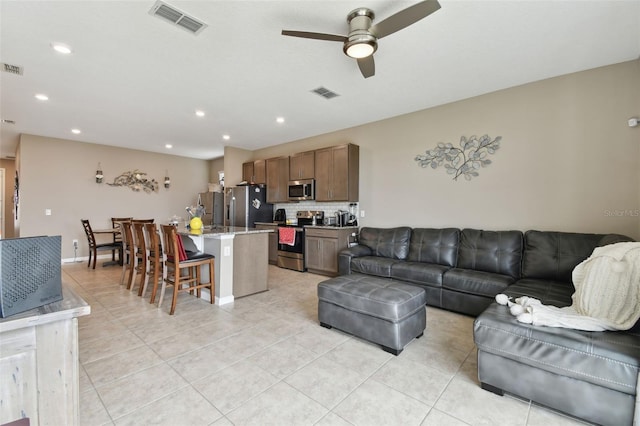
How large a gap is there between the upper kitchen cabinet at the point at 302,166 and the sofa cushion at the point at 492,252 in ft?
10.6

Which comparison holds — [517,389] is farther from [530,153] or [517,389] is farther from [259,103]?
[259,103]

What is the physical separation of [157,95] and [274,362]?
12.7ft

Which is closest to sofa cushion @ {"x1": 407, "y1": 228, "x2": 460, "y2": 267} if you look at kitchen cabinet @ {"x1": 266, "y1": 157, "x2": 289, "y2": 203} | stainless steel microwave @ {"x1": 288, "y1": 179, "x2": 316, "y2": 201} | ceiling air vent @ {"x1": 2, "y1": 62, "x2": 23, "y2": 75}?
stainless steel microwave @ {"x1": 288, "y1": 179, "x2": 316, "y2": 201}

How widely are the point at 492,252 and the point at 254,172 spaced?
5.57m

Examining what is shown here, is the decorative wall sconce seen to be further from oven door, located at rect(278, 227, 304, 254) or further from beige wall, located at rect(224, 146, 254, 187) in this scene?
oven door, located at rect(278, 227, 304, 254)

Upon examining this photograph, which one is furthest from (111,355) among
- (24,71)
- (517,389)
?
(24,71)

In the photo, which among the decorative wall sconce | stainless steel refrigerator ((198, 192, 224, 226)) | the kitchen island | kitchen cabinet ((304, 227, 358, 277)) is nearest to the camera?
the kitchen island

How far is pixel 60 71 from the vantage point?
3.33 meters

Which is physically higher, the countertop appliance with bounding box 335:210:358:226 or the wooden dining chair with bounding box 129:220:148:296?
the countertop appliance with bounding box 335:210:358:226

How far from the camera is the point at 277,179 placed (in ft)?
22.0

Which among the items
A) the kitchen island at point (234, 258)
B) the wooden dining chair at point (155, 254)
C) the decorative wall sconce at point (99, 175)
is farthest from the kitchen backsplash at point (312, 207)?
the decorative wall sconce at point (99, 175)

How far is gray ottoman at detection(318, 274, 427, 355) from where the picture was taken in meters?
2.50

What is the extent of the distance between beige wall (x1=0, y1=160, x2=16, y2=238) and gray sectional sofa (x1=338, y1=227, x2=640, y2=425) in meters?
9.95

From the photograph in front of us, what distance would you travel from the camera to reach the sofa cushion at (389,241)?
4453 millimetres
